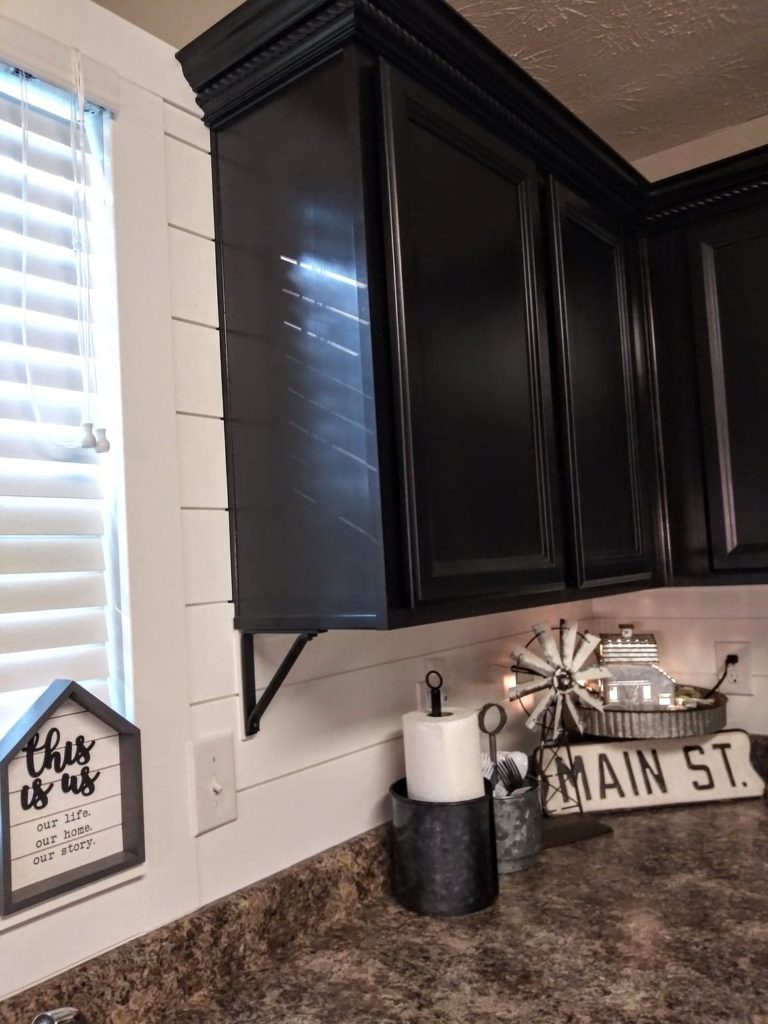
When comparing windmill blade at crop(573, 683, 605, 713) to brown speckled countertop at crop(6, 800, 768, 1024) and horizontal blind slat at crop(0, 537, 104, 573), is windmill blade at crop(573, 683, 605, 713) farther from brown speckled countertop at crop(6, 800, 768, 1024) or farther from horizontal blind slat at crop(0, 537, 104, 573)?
horizontal blind slat at crop(0, 537, 104, 573)

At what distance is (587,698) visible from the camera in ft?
5.12

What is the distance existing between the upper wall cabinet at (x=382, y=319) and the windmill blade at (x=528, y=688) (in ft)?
1.17

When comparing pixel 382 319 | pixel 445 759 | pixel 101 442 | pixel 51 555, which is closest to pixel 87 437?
pixel 101 442

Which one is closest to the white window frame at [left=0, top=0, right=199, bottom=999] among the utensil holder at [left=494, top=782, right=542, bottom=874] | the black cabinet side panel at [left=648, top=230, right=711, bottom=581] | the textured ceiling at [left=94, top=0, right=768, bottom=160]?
the textured ceiling at [left=94, top=0, right=768, bottom=160]

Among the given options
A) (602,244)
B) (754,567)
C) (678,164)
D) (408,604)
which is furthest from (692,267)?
(408,604)

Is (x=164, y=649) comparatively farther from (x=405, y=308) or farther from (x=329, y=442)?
(x=405, y=308)

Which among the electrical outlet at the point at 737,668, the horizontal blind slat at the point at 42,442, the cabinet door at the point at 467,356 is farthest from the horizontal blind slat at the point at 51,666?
the electrical outlet at the point at 737,668

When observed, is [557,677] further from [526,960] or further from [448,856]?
[526,960]

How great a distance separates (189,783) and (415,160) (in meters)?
0.85

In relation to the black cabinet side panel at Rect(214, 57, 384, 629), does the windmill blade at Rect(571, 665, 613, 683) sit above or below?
below

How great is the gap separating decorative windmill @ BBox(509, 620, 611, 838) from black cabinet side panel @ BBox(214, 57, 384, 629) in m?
0.69

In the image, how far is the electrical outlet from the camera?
176 centimetres

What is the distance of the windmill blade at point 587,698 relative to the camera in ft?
5.13

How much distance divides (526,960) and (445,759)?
28cm
